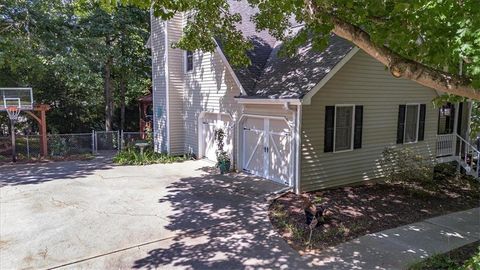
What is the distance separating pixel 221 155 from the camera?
13273mm

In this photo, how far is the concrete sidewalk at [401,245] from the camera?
20.2ft

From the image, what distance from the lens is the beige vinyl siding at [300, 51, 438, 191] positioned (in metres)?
10.4

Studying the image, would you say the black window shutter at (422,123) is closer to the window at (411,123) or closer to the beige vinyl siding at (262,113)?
the window at (411,123)

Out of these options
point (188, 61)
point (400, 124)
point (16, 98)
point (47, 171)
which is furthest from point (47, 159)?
point (400, 124)

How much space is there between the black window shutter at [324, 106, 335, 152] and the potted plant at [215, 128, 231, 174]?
388 centimetres

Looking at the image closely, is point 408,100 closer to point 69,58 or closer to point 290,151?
point 290,151

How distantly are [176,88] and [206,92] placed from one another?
7.17ft

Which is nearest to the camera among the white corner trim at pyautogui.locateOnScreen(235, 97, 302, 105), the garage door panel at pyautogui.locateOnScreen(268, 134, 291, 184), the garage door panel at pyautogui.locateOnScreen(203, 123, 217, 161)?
the white corner trim at pyautogui.locateOnScreen(235, 97, 302, 105)

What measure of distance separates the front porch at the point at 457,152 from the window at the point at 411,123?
1.57 metres

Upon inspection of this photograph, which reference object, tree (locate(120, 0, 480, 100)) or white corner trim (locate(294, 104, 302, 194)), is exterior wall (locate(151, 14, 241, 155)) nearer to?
white corner trim (locate(294, 104, 302, 194))

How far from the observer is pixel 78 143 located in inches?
688

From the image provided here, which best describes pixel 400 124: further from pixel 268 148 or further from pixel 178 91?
pixel 178 91

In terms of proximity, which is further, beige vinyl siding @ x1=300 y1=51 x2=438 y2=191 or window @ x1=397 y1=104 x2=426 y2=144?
window @ x1=397 y1=104 x2=426 y2=144

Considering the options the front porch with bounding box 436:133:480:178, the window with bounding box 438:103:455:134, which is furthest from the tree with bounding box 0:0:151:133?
the front porch with bounding box 436:133:480:178
